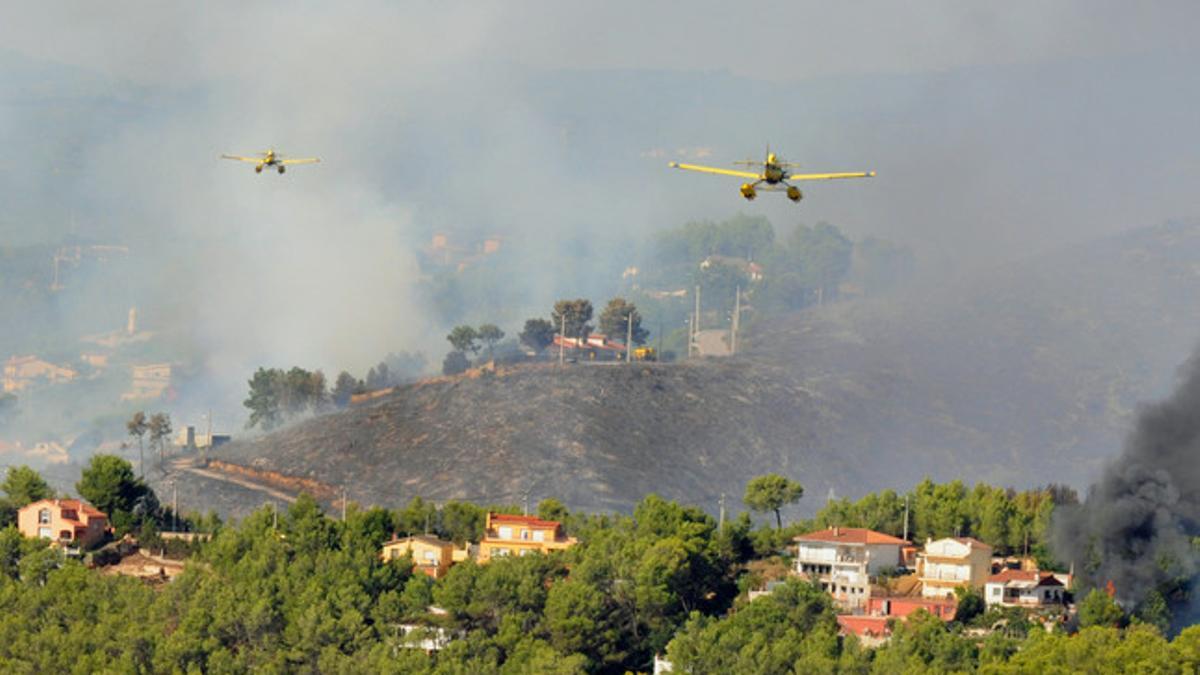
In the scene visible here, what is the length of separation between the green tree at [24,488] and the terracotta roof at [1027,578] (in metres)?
60.7

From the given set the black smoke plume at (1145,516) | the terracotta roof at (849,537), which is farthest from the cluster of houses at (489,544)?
the black smoke plume at (1145,516)

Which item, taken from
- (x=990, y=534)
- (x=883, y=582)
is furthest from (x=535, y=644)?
(x=990, y=534)

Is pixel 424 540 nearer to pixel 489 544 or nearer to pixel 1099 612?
pixel 489 544

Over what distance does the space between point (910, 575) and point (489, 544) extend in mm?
24471

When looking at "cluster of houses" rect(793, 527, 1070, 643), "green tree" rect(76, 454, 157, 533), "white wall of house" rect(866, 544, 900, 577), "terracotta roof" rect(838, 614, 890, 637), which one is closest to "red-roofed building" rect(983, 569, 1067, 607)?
"cluster of houses" rect(793, 527, 1070, 643)

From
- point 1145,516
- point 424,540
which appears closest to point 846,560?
point 1145,516

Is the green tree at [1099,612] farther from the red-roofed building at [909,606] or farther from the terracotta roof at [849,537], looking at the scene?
the terracotta roof at [849,537]

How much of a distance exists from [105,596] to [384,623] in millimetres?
15645

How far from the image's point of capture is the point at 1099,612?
435 ft

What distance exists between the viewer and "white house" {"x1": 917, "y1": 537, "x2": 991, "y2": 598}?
14150cm

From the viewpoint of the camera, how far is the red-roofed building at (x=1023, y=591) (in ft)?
458

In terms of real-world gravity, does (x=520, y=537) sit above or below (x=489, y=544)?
above

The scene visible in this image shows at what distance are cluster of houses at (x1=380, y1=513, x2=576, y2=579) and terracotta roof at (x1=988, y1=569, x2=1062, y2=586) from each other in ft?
82.0

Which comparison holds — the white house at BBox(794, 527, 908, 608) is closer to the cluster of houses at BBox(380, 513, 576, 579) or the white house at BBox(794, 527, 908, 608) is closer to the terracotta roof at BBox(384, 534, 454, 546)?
→ the cluster of houses at BBox(380, 513, 576, 579)
